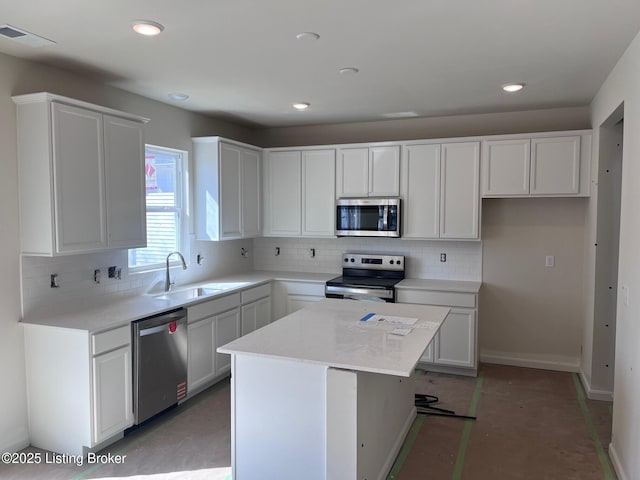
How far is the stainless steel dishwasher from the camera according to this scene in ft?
10.8

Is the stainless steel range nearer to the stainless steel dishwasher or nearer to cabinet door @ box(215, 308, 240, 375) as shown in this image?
cabinet door @ box(215, 308, 240, 375)

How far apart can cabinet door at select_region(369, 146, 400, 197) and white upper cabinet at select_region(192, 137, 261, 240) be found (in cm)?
141

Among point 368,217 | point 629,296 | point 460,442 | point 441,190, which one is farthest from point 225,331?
point 629,296

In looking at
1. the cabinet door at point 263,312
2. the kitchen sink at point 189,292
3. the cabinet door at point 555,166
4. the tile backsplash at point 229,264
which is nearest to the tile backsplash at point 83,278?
the tile backsplash at point 229,264

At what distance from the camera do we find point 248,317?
4711mm

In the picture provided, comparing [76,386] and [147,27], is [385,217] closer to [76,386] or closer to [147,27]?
[147,27]

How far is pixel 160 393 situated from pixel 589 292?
149 inches

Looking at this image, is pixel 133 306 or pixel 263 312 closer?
pixel 133 306

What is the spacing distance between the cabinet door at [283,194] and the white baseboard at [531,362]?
2.53m

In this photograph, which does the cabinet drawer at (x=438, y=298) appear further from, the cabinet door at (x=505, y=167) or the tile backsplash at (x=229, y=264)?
the cabinet door at (x=505, y=167)

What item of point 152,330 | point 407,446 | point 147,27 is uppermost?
point 147,27

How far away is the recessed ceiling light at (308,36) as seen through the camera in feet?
8.61

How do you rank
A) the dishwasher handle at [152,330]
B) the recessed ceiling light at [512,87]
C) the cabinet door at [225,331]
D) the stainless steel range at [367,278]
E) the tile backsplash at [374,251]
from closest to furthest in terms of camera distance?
the dishwasher handle at [152,330] < the recessed ceiling light at [512,87] < the cabinet door at [225,331] < the stainless steel range at [367,278] < the tile backsplash at [374,251]

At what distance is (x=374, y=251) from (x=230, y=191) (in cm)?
177
